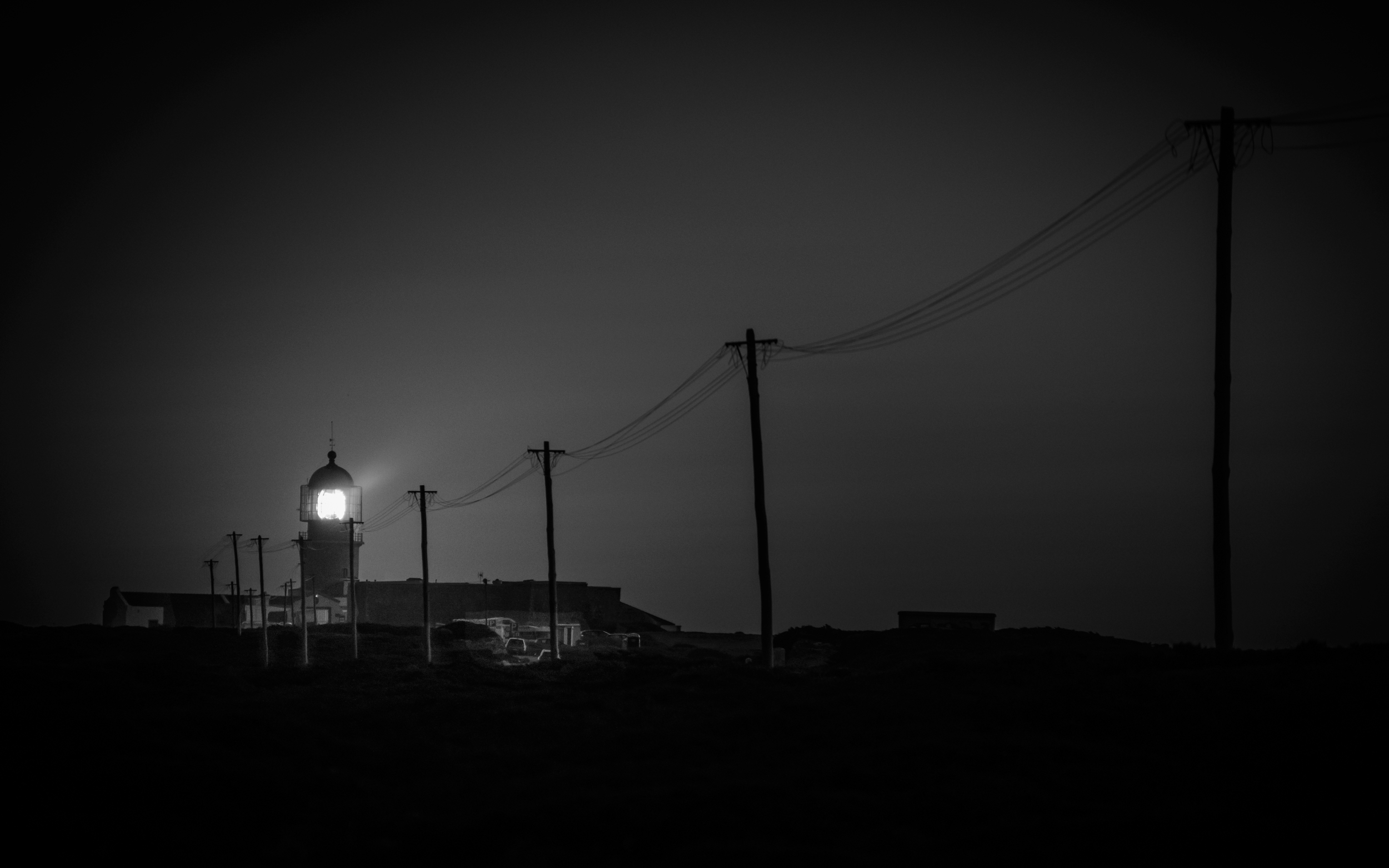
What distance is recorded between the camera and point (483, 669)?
4778cm

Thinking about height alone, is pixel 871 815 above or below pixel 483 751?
above

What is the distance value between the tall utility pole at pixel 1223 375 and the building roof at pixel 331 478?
75.7 m

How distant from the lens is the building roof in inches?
3515

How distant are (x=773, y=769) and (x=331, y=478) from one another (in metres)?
78.9

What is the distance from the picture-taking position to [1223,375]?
23.9 meters

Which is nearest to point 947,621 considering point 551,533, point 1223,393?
point 551,533

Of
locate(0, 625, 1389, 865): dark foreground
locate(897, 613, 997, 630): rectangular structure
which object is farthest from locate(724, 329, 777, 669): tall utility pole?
locate(897, 613, 997, 630): rectangular structure

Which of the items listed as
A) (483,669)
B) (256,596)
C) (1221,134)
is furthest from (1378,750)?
(256,596)

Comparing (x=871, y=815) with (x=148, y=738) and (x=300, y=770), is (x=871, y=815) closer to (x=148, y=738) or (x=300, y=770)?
(x=300, y=770)

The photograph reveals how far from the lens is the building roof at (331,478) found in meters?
89.3

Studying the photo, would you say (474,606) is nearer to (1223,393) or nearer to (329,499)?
(329,499)

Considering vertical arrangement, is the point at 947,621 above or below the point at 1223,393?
below

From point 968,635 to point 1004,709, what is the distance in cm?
5768

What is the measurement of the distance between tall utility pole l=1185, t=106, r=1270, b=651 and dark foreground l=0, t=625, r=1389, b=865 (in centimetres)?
125
